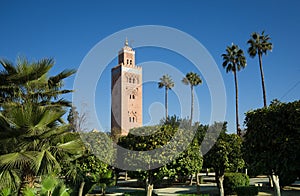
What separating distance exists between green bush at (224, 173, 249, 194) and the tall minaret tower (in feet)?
97.3

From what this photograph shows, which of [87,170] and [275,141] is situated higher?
[275,141]

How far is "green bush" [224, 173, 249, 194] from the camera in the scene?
60.2 feet

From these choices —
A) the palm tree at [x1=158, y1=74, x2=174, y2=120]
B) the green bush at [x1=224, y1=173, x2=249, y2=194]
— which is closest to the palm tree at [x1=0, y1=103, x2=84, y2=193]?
the green bush at [x1=224, y1=173, x2=249, y2=194]

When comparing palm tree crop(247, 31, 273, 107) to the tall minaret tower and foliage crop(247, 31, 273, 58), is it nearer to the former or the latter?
foliage crop(247, 31, 273, 58)

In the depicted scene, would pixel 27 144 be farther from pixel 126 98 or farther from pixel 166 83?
pixel 166 83

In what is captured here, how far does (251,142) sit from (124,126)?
42.7 metres

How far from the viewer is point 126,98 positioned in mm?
52031

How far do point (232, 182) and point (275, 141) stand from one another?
1041 cm

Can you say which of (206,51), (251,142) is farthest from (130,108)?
(251,142)

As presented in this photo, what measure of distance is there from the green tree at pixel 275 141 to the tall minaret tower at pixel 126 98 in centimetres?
3825

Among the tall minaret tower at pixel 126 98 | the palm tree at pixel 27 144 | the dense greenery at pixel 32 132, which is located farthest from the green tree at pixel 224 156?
the tall minaret tower at pixel 126 98

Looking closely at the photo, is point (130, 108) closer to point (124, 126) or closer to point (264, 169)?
point (124, 126)

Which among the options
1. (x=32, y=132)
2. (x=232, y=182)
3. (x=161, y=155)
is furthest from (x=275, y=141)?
(x=232, y=182)

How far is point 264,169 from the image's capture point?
9.08 metres
